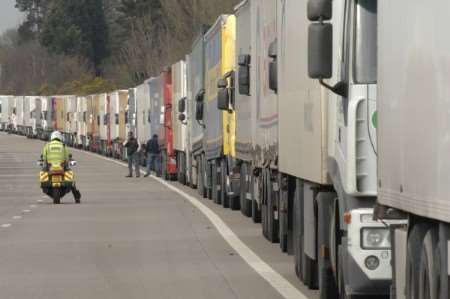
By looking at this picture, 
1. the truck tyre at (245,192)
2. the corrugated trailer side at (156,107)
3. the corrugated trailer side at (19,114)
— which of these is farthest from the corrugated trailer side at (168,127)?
the corrugated trailer side at (19,114)

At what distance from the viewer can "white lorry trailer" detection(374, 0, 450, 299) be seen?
9.05 metres

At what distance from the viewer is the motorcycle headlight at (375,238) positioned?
12934mm

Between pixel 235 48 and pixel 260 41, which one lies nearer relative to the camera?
pixel 260 41

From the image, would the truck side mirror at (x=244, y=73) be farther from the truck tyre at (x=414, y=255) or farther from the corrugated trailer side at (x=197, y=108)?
the truck tyre at (x=414, y=255)

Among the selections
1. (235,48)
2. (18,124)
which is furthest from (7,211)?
(18,124)

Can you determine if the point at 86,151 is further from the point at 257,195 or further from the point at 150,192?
the point at 257,195

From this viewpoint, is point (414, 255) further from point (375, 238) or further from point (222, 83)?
point (222, 83)

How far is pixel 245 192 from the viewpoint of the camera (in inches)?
1196

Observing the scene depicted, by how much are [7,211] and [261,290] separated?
19.9 m

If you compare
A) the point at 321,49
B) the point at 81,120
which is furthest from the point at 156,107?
the point at 321,49

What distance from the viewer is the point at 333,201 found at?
47.6 ft

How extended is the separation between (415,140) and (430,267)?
741 millimetres

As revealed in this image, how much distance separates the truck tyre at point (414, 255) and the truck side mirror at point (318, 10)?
2.37m

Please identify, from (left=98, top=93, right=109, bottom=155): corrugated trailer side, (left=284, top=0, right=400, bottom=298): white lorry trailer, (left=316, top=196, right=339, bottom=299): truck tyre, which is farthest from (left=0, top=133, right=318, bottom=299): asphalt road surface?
(left=98, top=93, right=109, bottom=155): corrugated trailer side
